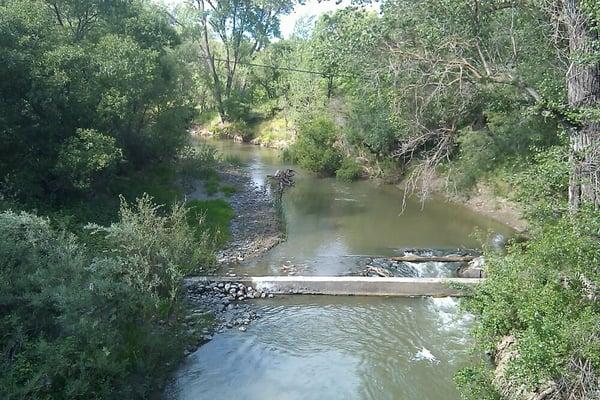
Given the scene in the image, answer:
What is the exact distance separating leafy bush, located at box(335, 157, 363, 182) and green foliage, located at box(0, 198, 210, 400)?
18600 mm

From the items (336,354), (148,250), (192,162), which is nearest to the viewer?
(148,250)

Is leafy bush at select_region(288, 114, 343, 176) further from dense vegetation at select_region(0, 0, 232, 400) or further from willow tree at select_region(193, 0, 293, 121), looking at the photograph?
willow tree at select_region(193, 0, 293, 121)

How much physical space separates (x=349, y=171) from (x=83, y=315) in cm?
2155

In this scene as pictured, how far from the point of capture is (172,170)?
2283 centimetres

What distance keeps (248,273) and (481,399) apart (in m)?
8.38

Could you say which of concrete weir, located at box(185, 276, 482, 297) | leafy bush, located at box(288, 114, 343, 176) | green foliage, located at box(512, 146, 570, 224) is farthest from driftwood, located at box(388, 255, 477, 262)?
leafy bush, located at box(288, 114, 343, 176)

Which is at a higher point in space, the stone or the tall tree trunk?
the tall tree trunk

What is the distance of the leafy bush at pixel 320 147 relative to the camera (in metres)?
29.0

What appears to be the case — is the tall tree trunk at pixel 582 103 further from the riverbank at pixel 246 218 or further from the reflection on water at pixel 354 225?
the riverbank at pixel 246 218

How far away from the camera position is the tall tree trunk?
8.78 metres

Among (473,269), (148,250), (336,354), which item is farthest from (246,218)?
(336,354)

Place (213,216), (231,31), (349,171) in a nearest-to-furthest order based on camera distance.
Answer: (213,216) < (349,171) < (231,31)

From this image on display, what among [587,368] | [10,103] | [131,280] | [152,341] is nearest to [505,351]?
[587,368]

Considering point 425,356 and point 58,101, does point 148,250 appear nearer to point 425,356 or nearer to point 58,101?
point 425,356
